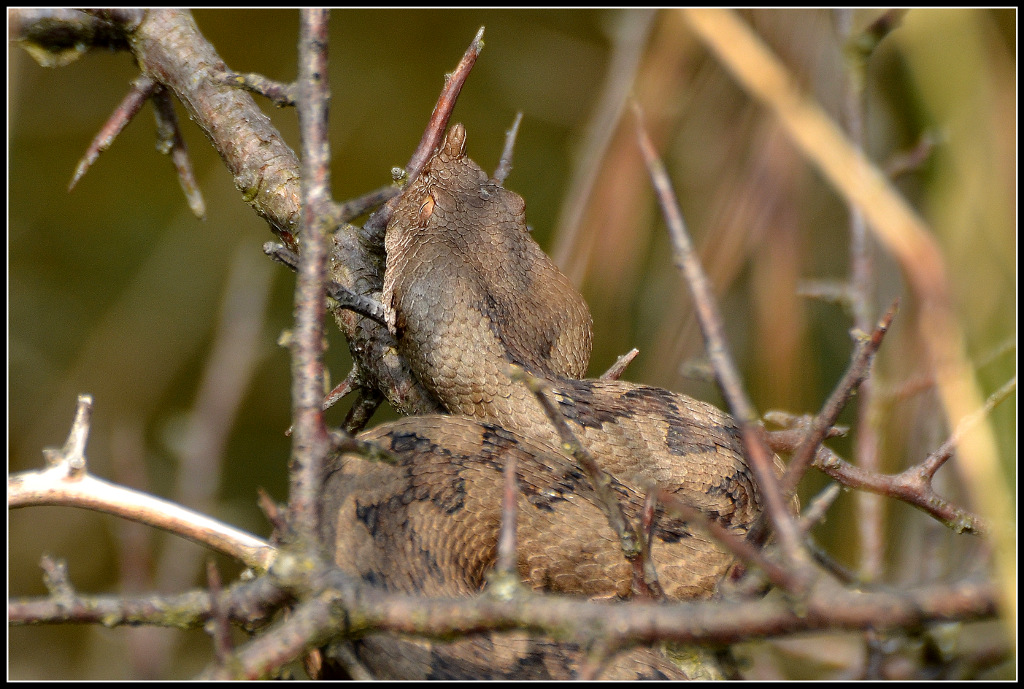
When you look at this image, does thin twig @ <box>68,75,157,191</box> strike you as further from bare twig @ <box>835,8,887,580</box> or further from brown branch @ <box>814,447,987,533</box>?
brown branch @ <box>814,447,987,533</box>

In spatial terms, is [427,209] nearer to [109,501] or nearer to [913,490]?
[109,501]

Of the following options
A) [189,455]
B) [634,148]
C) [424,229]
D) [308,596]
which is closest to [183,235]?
[189,455]

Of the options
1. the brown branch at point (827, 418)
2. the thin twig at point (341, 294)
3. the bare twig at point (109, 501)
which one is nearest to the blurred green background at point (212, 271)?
the thin twig at point (341, 294)

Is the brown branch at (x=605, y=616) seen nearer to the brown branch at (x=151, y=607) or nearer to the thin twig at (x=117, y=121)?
the brown branch at (x=151, y=607)

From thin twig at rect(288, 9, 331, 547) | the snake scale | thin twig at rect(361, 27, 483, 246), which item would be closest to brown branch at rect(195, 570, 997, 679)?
thin twig at rect(288, 9, 331, 547)

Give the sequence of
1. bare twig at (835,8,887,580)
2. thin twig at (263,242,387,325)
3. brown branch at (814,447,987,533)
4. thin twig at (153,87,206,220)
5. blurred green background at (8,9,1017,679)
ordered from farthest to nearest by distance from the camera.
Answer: blurred green background at (8,9,1017,679), thin twig at (153,87,206,220), bare twig at (835,8,887,580), brown branch at (814,447,987,533), thin twig at (263,242,387,325)

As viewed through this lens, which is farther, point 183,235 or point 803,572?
point 183,235

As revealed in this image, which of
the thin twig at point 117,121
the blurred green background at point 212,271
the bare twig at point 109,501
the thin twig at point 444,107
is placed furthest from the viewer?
the blurred green background at point 212,271

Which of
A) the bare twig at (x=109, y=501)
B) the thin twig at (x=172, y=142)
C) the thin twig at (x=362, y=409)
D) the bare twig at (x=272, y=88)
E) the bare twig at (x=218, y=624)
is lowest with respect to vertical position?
the bare twig at (x=218, y=624)

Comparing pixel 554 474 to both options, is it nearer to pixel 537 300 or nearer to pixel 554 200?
pixel 537 300
